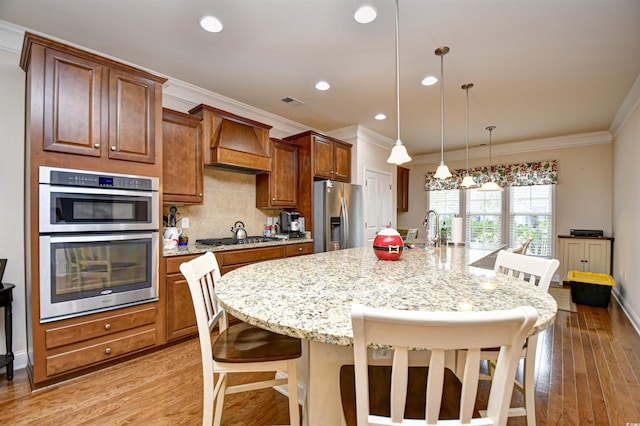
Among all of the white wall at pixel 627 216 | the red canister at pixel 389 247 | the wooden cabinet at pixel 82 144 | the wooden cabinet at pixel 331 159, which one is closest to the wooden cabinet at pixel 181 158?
the wooden cabinet at pixel 82 144

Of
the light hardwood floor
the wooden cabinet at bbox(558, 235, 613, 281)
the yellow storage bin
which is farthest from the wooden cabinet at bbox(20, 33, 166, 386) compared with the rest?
the wooden cabinet at bbox(558, 235, 613, 281)

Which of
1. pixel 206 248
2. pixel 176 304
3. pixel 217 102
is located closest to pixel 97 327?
pixel 176 304

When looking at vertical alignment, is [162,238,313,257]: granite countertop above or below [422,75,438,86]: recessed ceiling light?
below

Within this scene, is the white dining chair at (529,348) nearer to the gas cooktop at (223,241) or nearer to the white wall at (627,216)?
the gas cooktop at (223,241)

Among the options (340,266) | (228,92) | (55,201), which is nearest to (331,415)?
(340,266)

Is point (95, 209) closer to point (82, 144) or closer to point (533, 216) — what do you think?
point (82, 144)

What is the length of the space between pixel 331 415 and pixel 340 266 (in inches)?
30.3

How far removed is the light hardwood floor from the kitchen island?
2.52 feet

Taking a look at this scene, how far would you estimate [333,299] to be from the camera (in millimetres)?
1034

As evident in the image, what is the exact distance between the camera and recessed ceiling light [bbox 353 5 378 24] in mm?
1943

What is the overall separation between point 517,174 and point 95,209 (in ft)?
20.5

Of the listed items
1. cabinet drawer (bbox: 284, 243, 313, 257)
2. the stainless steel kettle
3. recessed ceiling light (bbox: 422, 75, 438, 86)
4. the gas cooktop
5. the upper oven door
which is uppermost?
recessed ceiling light (bbox: 422, 75, 438, 86)

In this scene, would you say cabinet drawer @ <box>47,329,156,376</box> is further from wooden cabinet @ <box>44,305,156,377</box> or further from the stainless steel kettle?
the stainless steel kettle

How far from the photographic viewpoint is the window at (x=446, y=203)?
20.4ft
